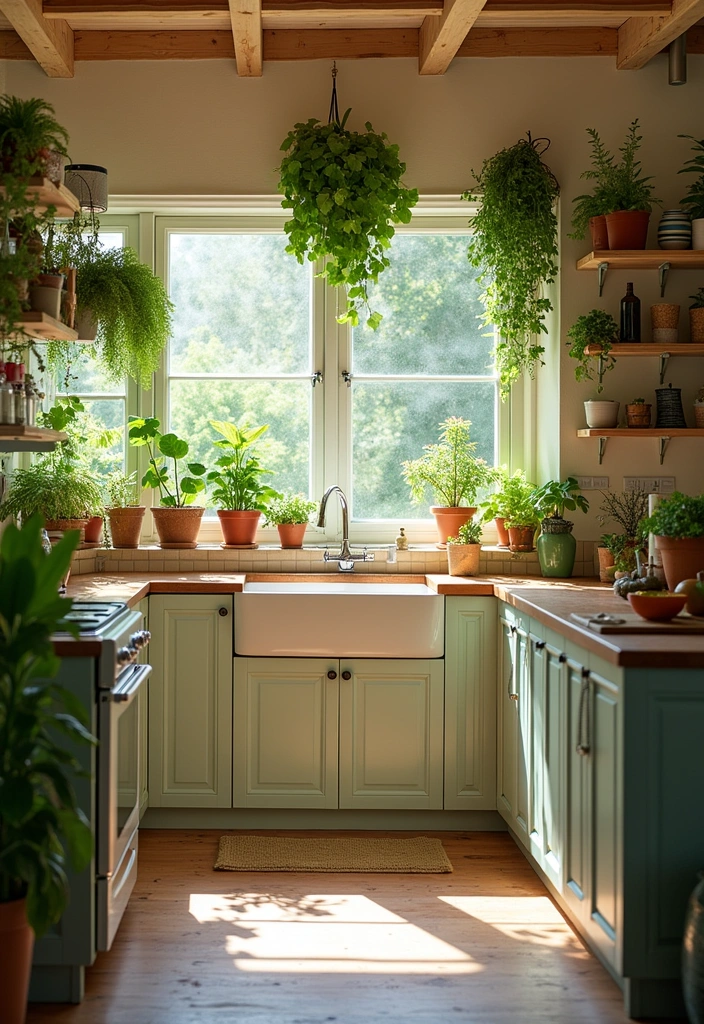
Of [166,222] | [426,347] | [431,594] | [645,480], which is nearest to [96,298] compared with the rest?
[166,222]

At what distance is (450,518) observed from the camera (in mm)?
4348

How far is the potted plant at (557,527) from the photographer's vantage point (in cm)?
411

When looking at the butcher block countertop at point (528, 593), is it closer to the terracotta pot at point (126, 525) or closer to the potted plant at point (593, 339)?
the terracotta pot at point (126, 525)

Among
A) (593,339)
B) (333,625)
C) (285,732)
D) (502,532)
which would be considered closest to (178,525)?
(333,625)

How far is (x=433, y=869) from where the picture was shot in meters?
3.51

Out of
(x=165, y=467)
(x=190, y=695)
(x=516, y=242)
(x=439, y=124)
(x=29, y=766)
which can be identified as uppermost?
(x=439, y=124)

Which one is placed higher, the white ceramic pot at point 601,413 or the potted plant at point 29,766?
the white ceramic pot at point 601,413

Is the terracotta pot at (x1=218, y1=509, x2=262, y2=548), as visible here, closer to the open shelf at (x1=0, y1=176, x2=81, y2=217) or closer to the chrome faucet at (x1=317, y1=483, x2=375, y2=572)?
the chrome faucet at (x1=317, y1=483, x2=375, y2=572)

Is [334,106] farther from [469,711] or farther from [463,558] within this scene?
[469,711]

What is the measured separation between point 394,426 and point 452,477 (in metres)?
0.40

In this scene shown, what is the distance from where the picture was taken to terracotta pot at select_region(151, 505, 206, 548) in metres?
4.31

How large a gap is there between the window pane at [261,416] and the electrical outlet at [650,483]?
1.39 meters

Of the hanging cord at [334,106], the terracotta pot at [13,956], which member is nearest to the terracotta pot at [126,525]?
the hanging cord at [334,106]

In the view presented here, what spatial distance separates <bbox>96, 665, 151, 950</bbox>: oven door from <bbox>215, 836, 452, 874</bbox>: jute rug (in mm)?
641
